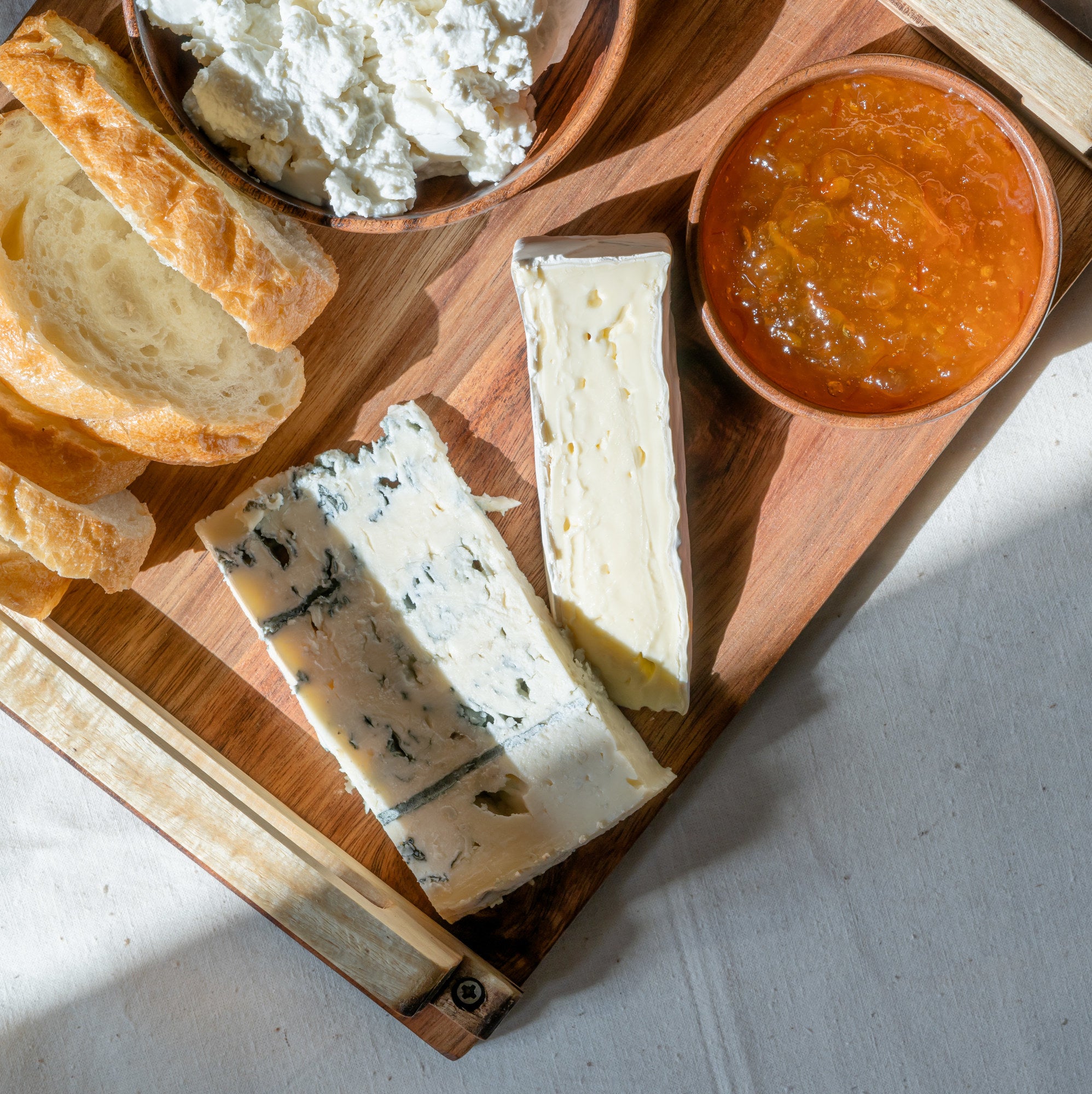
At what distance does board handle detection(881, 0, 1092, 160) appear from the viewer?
158 centimetres

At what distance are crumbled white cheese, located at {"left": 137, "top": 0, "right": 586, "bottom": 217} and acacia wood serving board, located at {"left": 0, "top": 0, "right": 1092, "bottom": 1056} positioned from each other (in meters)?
0.30

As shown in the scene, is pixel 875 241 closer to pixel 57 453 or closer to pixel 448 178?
pixel 448 178

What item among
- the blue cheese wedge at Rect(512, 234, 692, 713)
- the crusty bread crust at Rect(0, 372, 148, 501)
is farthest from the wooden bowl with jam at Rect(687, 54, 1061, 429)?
the crusty bread crust at Rect(0, 372, 148, 501)

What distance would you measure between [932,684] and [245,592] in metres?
1.47

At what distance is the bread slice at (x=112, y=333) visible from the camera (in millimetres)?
1535

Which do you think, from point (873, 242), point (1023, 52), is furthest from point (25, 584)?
point (1023, 52)

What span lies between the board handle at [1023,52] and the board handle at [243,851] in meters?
1.90

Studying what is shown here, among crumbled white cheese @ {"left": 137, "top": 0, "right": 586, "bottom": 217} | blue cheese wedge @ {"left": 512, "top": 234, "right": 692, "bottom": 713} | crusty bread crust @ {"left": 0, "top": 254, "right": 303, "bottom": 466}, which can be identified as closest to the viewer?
crumbled white cheese @ {"left": 137, "top": 0, "right": 586, "bottom": 217}

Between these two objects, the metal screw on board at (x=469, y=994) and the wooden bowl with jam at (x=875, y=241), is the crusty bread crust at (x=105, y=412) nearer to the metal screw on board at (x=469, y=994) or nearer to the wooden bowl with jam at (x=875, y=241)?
the wooden bowl with jam at (x=875, y=241)

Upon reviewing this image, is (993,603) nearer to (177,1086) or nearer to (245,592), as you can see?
(245,592)

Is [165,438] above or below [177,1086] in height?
above

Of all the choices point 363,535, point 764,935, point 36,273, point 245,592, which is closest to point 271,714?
point 245,592

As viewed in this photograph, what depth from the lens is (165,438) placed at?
1585 millimetres

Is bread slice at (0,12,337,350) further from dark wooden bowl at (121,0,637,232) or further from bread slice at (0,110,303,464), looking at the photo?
bread slice at (0,110,303,464)
